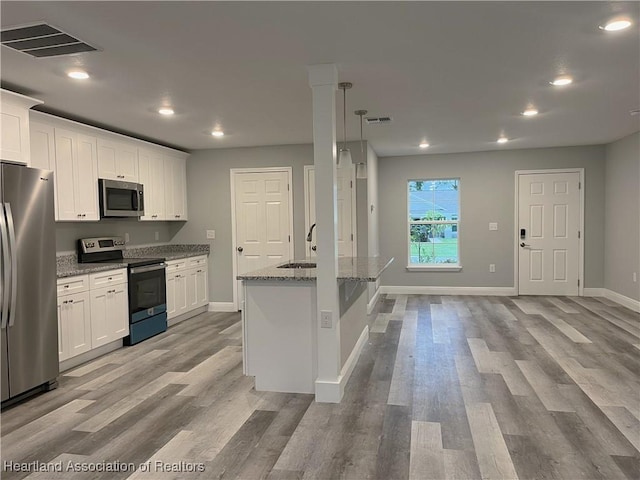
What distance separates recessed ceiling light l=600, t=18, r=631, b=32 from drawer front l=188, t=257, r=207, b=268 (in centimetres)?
505

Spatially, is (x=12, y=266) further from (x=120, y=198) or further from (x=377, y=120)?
(x=377, y=120)

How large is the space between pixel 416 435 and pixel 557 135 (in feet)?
16.4

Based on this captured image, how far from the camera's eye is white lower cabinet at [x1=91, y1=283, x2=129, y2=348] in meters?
4.22

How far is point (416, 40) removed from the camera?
2680mm

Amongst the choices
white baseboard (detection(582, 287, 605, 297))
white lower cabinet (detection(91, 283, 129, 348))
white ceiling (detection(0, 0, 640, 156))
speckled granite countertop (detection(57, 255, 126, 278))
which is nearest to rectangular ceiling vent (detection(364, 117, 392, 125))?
white ceiling (detection(0, 0, 640, 156))

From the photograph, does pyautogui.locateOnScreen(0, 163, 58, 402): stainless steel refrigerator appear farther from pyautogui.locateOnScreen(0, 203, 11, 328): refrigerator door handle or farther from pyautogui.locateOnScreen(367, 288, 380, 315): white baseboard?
pyautogui.locateOnScreen(367, 288, 380, 315): white baseboard

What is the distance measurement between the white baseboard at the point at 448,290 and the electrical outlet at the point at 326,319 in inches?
180

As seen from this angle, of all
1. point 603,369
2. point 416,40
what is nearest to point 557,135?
point 603,369

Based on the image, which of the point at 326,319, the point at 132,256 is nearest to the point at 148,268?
the point at 132,256

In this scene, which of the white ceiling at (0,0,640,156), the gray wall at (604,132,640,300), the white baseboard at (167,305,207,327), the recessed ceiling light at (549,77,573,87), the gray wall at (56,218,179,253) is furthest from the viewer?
the gray wall at (604,132,640,300)

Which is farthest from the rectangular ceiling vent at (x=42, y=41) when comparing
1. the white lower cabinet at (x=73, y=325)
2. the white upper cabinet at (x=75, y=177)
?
the white lower cabinet at (x=73, y=325)

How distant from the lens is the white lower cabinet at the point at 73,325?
3821mm

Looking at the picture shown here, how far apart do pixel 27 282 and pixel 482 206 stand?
6430mm

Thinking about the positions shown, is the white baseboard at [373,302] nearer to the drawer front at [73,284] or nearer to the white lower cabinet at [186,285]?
the white lower cabinet at [186,285]
